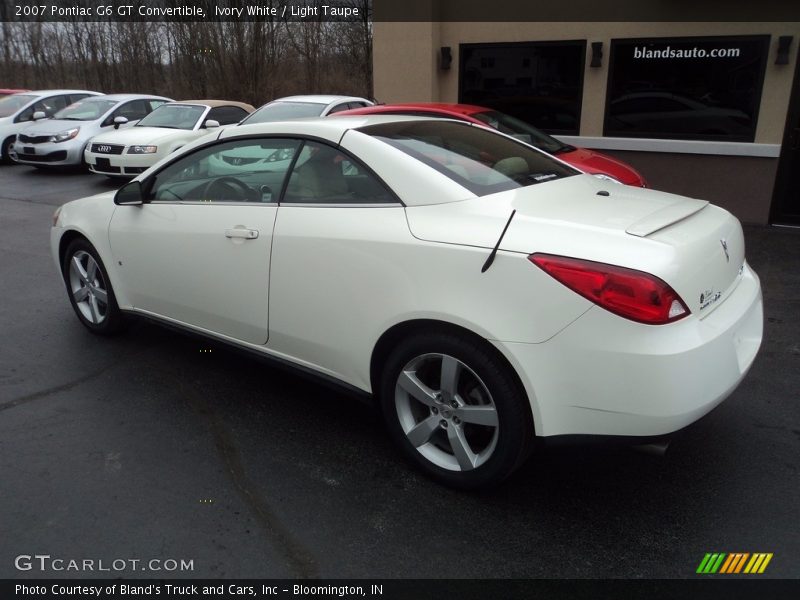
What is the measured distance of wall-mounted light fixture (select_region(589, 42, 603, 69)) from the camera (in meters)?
8.95

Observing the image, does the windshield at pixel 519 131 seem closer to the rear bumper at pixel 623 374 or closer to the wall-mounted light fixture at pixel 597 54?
the wall-mounted light fixture at pixel 597 54

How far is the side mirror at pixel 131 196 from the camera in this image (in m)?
4.06

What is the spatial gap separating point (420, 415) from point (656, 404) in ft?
3.56

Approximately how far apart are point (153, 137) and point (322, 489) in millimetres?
9967

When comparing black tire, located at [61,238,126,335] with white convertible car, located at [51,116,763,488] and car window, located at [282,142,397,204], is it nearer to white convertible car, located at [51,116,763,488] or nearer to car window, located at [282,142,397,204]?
white convertible car, located at [51,116,763,488]

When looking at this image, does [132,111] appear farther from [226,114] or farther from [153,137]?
[153,137]

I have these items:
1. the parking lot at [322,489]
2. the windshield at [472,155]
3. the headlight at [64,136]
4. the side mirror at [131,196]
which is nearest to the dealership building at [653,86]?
the parking lot at [322,489]

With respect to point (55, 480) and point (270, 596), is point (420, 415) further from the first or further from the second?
point (55, 480)

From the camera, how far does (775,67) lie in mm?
8070

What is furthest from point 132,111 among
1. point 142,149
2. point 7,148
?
point 142,149

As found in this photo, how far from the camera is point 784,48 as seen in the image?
26.0 feet

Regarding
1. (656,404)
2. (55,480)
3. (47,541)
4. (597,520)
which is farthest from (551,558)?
(55,480)

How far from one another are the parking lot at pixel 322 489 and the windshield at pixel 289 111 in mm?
6585

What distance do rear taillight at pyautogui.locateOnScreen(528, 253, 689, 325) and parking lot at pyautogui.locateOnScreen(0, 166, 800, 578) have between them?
942mm
